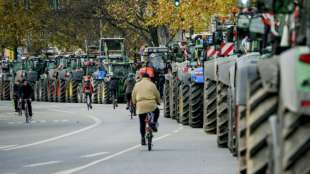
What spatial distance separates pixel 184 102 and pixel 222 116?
10404mm

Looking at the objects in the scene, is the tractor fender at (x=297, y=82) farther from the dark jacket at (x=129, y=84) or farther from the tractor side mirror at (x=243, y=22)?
the dark jacket at (x=129, y=84)

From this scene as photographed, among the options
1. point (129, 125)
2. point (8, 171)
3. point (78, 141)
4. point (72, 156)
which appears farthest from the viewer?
point (129, 125)

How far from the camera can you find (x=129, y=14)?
81.4 m

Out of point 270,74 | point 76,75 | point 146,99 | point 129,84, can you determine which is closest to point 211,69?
point 146,99

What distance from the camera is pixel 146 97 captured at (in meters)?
26.2

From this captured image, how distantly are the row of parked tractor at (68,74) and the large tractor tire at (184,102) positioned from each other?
26.5m

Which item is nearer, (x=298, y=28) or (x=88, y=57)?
(x=298, y=28)

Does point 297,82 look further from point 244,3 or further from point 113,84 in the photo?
point 113,84

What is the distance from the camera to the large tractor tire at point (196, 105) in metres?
33.5

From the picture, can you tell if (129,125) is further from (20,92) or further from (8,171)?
(8,171)

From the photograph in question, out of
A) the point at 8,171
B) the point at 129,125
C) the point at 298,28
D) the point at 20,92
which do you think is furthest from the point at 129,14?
the point at 298,28

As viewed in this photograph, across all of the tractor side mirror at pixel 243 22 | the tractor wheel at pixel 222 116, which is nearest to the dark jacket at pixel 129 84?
the tractor wheel at pixel 222 116

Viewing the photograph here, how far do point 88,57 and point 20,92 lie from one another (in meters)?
28.6

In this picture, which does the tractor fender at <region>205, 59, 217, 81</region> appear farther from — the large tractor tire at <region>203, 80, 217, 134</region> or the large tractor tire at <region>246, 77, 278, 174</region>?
the large tractor tire at <region>246, 77, 278, 174</region>
